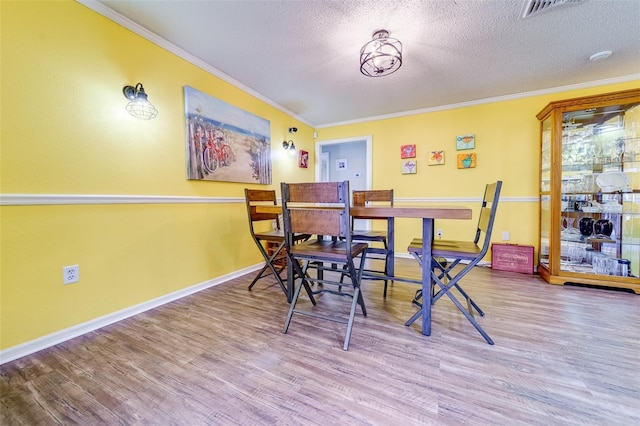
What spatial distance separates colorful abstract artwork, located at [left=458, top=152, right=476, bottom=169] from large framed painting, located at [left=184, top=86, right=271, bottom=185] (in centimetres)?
264

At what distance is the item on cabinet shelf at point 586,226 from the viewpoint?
2609 millimetres

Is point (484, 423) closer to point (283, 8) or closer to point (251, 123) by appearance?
point (283, 8)

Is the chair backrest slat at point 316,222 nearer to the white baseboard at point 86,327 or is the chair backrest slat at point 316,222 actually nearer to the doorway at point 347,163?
the white baseboard at point 86,327

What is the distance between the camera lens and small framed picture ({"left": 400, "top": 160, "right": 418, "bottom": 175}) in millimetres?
3736

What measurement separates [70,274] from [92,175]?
0.67m

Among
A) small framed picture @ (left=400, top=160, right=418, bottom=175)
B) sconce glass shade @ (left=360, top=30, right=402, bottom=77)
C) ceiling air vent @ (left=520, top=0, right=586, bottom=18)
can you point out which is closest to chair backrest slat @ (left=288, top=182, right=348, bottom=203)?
sconce glass shade @ (left=360, top=30, right=402, bottom=77)

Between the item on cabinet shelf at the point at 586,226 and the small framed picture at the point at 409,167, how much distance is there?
1.88m

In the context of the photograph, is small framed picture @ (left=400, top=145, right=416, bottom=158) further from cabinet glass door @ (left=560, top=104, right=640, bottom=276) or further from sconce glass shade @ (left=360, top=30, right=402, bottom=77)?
sconce glass shade @ (left=360, top=30, right=402, bottom=77)

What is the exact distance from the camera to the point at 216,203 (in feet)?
8.55

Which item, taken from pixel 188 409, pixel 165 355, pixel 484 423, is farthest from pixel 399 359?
pixel 165 355

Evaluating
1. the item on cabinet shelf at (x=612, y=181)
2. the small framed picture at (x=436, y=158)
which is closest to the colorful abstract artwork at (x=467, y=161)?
the small framed picture at (x=436, y=158)

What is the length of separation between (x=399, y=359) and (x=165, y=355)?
1317 mm

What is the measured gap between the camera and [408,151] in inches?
148

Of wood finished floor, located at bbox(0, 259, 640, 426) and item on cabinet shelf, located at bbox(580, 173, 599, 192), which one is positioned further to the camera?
item on cabinet shelf, located at bbox(580, 173, 599, 192)
